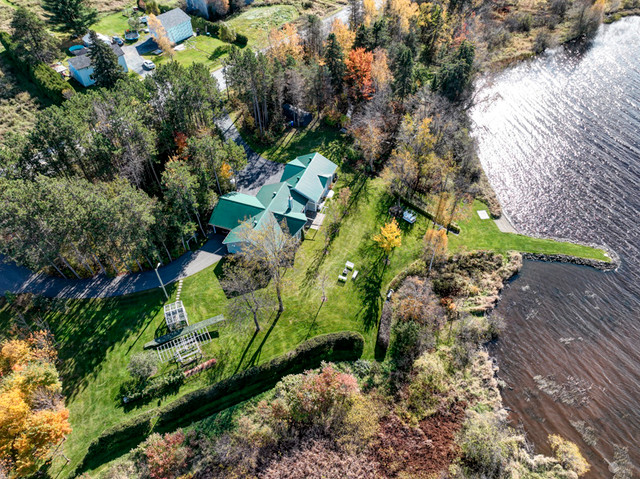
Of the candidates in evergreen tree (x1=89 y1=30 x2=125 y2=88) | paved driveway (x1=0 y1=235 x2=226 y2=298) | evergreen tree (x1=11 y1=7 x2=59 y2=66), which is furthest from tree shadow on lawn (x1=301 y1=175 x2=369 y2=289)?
evergreen tree (x1=11 y1=7 x2=59 y2=66)

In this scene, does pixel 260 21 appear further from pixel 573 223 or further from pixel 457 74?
pixel 573 223

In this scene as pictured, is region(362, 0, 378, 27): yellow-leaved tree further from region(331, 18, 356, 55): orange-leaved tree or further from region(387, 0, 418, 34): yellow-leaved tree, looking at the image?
region(331, 18, 356, 55): orange-leaved tree

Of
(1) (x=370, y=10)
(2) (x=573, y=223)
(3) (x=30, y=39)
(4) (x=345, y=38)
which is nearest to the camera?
(2) (x=573, y=223)

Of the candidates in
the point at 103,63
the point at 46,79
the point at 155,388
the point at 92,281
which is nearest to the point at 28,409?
the point at 155,388

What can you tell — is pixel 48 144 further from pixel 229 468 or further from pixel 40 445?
pixel 229 468

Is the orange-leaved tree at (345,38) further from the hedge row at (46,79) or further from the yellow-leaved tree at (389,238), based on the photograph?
the hedge row at (46,79)

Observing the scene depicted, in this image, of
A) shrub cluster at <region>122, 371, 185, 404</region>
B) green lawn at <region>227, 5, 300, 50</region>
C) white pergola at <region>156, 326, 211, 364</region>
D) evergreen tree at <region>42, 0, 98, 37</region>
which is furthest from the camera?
green lawn at <region>227, 5, 300, 50</region>

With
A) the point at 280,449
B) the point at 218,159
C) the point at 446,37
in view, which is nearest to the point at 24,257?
the point at 218,159
